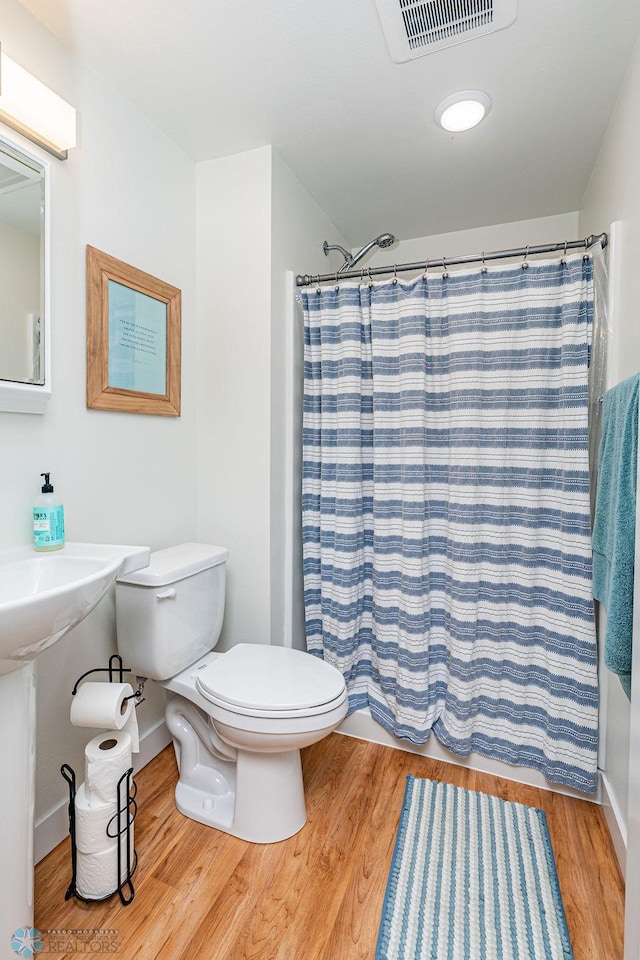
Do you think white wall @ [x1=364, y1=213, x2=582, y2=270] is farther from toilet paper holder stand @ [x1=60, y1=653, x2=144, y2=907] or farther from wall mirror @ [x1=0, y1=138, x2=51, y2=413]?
toilet paper holder stand @ [x1=60, y1=653, x2=144, y2=907]

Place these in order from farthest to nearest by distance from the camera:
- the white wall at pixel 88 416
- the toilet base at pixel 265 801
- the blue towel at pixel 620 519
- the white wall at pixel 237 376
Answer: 1. the white wall at pixel 237 376
2. the toilet base at pixel 265 801
3. the white wall at pixel 88 416
4. the blue towel at pixel 620 519

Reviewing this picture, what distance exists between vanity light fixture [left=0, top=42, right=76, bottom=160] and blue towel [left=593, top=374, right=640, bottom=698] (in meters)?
1.67

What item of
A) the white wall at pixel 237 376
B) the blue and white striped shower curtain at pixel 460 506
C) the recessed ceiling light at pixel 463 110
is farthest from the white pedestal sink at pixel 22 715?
the recessed ceiling light at pixel 463 110

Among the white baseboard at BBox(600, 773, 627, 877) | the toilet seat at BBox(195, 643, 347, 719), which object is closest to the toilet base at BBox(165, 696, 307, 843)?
the toilet seat at BBox(195, 643, 347, 719)

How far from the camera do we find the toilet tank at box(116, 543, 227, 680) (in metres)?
→ 1.48

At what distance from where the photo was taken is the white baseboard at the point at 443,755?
1.70 meters

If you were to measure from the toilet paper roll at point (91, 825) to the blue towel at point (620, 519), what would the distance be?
4.27ft

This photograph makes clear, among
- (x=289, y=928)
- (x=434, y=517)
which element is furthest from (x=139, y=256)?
(x=289, y=928)

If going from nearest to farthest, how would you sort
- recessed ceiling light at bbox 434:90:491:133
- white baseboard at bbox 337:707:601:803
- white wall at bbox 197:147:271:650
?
recessed ceiling light at bbox 434:90:491:133 < white baseboard at bbox 337:707:601:803 < white wall at bbox 197:147:271:650

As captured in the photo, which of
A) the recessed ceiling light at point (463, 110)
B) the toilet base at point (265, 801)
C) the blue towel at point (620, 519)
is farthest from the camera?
the recessed ceiling light at point (463, 110)

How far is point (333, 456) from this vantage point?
6.40ft

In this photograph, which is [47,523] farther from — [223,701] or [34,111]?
[34,111]

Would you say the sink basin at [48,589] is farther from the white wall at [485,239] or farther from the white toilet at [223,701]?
the white wall at [485,239]

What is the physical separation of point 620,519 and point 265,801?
1279 millimetres
